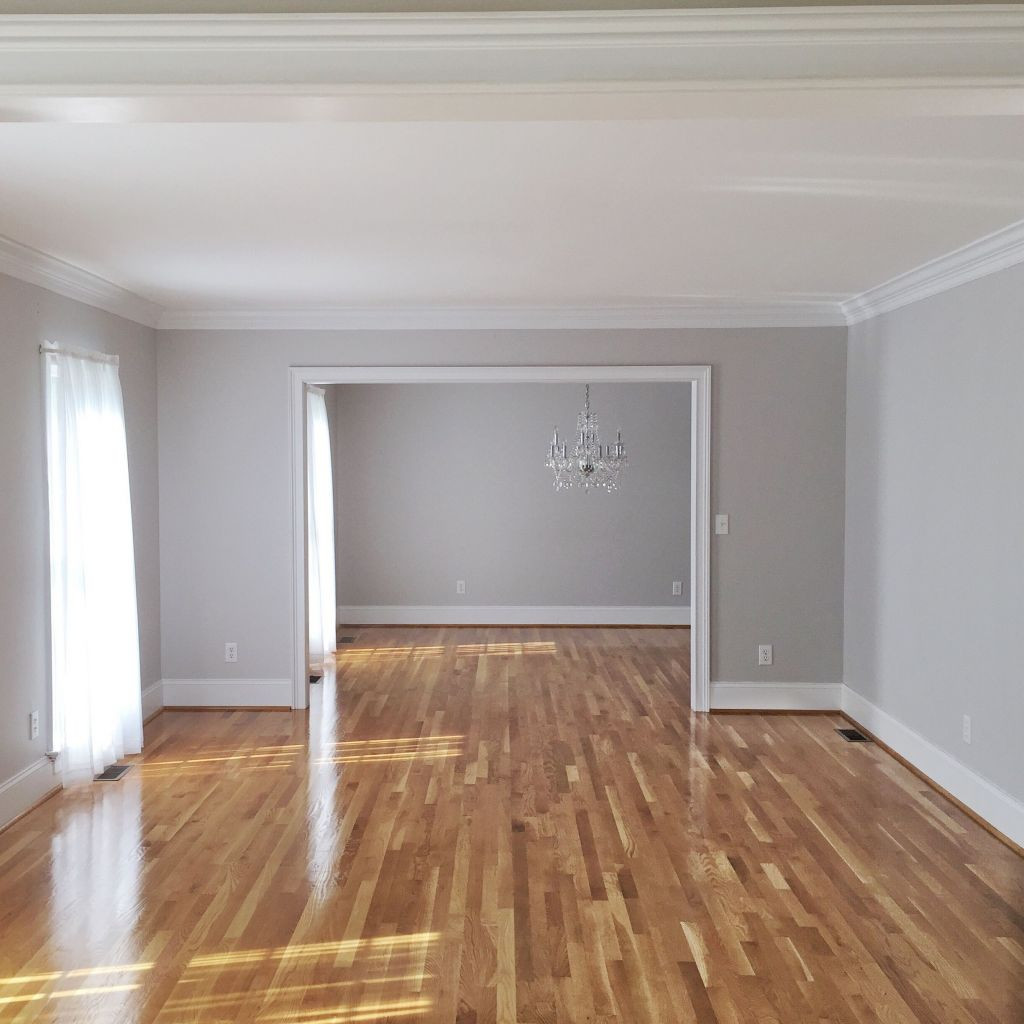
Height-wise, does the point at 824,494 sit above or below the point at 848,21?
below

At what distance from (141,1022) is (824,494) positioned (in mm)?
4954

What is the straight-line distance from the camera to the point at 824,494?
6.48 metres

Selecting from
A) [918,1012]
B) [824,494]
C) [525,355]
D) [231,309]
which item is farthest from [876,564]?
[231,309]

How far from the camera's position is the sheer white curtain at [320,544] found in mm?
8039

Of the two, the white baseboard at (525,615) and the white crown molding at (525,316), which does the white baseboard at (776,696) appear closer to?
the white crown molding at (525,316)

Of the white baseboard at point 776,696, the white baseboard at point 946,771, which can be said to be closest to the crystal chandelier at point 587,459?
the white baseboard at point 776,696

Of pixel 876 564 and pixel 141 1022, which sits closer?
pixel 141 1022

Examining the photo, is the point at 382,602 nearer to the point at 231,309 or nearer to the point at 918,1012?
the point at 231,309

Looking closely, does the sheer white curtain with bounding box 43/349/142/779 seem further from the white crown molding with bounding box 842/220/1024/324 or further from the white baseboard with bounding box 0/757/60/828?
the white crown molding with bounding box 842/220/1024/324

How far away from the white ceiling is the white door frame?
98cm

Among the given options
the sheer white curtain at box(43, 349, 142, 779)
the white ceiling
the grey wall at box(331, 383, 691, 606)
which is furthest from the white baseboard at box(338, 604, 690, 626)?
the white ceiling

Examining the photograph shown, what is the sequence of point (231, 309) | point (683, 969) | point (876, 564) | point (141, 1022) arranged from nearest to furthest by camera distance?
point (141, 1022) < point (683, 969) < point (876, 564) < point (231, 309)

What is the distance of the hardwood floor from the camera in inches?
121

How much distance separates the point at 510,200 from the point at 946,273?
2.46 m
